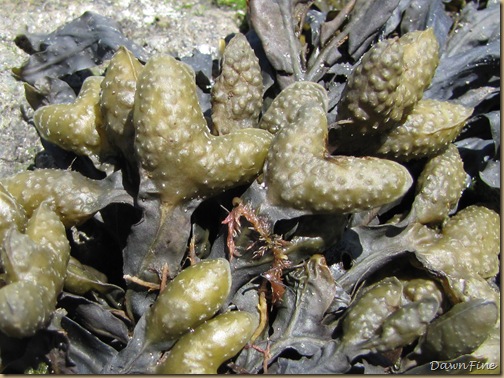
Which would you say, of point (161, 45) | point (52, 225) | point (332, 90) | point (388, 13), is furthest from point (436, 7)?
point (52, 225)

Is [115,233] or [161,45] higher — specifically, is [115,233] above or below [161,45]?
below

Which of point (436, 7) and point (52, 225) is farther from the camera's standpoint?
point (436, 7)

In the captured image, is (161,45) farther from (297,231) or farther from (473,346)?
(473,346)

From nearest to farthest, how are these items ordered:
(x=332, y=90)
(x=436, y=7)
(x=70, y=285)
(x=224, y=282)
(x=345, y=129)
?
(x=224, y=282)
(x=70, y=285)
(x=345, y=129)
(x=332, y=90)
(x=436, y=7)

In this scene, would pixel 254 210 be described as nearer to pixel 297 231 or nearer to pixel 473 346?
pixel 297 231

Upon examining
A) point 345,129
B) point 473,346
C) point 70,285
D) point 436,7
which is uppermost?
point 436,7

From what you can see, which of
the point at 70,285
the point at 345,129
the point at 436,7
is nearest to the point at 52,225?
the point at 70,285

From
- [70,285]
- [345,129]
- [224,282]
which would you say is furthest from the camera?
[345,129]
